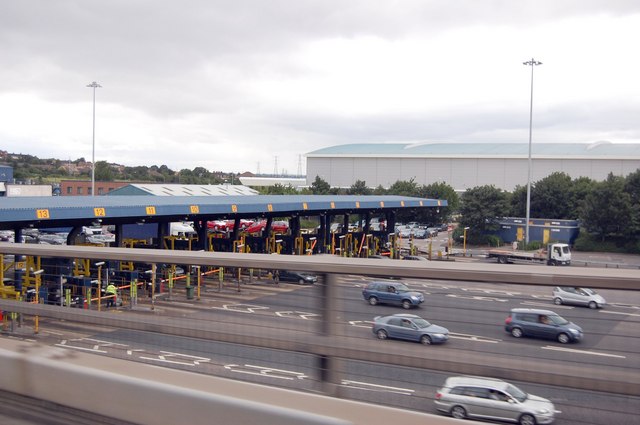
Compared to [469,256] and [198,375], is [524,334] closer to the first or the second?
[198,375]

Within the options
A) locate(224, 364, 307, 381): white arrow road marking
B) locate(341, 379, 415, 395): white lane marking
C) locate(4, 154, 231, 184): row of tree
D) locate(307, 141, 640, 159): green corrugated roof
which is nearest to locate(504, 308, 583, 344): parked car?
locate(341, 379, 415, 395): white lane marking

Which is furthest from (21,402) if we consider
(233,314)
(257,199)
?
(257,199)

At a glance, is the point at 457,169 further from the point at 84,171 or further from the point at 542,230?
the point at 84,171

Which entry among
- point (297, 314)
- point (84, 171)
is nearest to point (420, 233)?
point (84, 171)

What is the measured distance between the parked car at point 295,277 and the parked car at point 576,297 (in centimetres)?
117

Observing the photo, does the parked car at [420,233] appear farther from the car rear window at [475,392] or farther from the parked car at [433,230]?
the car rear window at [475,392]

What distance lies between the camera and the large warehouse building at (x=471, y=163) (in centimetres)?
6669

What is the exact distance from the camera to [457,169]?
71250 millimetres

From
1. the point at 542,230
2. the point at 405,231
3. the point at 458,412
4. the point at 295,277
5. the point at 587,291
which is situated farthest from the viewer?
the point at 405,231

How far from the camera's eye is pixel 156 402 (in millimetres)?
3146

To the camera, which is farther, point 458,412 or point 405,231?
point 405,231

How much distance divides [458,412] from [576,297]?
0.71m

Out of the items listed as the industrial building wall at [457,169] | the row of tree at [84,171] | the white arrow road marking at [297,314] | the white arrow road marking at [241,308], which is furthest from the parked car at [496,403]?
the row of tree at [84,171]

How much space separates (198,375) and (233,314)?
0.38 metres
